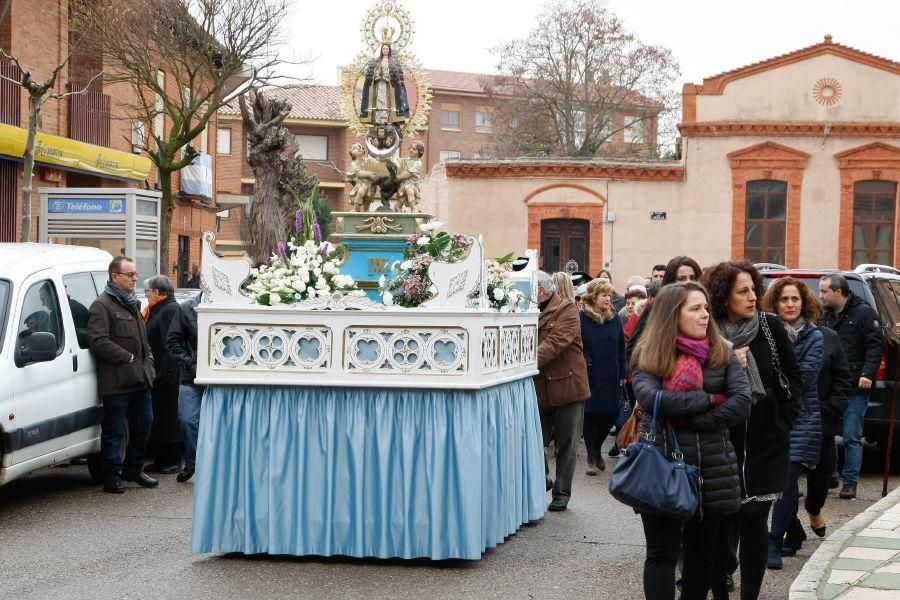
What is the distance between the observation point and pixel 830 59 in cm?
3700

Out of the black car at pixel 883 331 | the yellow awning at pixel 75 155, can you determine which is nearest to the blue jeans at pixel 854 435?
the black car at pixel 883 331

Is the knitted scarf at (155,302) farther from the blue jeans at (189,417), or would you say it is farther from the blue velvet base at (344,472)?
the blue velvet base at (344,472)

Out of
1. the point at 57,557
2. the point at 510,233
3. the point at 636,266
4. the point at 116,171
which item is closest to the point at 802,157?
the point at 636,266

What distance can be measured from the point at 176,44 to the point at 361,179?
18027mm

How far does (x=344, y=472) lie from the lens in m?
7.61

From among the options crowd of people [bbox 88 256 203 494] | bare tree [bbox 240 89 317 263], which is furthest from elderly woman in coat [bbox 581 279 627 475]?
bare tree [bbox 240 89 317 263]

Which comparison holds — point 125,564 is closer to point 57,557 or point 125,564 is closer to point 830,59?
point 57,557

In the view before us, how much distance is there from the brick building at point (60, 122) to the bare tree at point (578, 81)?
21.7m

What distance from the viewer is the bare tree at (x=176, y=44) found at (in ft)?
88.8

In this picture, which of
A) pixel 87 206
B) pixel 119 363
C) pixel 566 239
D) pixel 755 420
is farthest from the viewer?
pixel 566 239

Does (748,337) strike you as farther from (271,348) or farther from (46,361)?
(46,361)

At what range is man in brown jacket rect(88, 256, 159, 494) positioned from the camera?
10422 mm

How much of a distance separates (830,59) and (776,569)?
104ft

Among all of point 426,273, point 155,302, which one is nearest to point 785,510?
point 426,273
